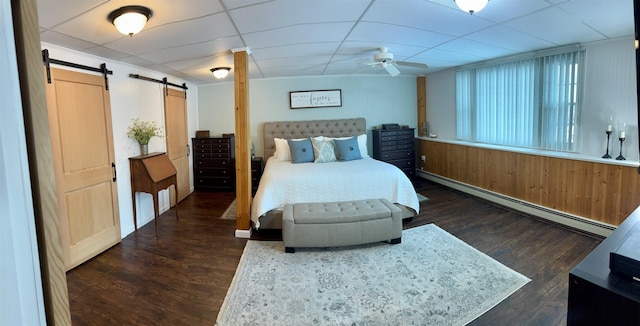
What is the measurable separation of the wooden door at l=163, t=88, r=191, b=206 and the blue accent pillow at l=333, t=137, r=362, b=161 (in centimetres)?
278

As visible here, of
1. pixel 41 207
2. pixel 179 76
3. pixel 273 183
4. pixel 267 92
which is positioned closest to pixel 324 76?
pixel 267 92

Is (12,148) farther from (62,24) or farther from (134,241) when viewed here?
(134,241)

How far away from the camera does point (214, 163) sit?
19.0ft

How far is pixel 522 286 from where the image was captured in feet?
7.84

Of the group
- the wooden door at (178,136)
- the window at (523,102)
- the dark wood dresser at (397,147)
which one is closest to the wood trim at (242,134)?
the wooden door at (178,136)

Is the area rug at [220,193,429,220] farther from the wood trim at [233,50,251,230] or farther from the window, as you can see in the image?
the window

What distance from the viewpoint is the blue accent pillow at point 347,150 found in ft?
16.0

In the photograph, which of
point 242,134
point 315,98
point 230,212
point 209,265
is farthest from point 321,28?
point 315,98

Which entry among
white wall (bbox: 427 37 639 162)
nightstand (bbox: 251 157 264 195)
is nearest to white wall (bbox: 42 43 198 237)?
nightstand (bbox: 251 157 264 195)

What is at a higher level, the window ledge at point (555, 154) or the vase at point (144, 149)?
the vase at point (144, 149)

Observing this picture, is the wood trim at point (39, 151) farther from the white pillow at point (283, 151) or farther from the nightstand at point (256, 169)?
the nightstand at point (256, 169)

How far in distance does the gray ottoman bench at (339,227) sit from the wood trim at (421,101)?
3.96 meters

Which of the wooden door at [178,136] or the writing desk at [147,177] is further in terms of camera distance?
the wooden door at [178,136]

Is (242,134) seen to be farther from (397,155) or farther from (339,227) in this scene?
(397,155)
